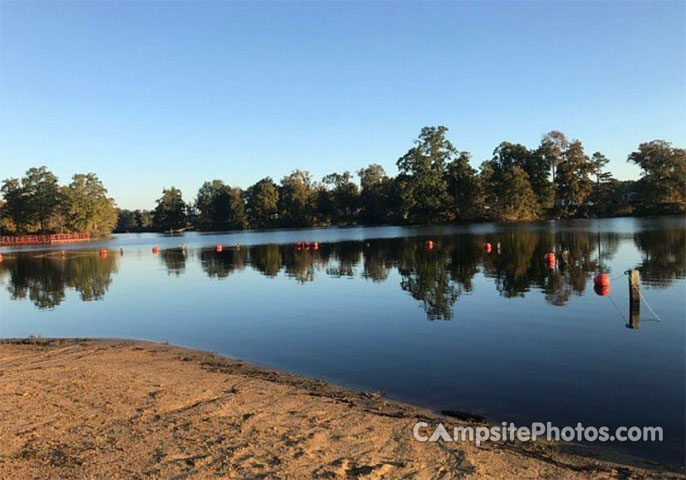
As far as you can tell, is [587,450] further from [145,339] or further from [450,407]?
[145,339]

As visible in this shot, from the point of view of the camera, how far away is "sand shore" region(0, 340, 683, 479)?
17.5 feet

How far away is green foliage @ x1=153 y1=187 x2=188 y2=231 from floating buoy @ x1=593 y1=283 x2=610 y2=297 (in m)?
161

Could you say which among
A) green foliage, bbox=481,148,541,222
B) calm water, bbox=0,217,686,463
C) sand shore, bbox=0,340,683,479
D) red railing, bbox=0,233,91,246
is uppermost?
green foliage, bbox=481,148,541,222

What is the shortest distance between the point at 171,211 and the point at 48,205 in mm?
59000

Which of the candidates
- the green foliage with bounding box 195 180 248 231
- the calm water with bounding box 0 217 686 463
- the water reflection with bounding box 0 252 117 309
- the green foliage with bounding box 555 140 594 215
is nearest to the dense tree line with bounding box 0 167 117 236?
the green foliage with bounding box 195 180 248 231

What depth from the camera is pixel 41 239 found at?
335 feet

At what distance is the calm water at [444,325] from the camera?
8.74 metres

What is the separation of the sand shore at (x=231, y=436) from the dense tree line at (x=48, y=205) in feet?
373

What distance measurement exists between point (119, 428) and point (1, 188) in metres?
124

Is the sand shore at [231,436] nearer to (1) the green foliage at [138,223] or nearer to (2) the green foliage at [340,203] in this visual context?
(2) the green foliage at [340,203]

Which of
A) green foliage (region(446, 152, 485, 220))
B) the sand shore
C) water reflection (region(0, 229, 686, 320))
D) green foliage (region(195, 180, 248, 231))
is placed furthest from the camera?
green foliage (region(195, 180, 248, 231))

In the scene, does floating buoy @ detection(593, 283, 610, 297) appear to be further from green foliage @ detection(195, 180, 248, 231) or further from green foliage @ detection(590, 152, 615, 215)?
green foliage @ detection(195, 180, 248, 231)

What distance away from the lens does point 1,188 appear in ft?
352

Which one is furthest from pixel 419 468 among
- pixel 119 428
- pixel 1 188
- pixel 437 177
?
pixel 1 188
